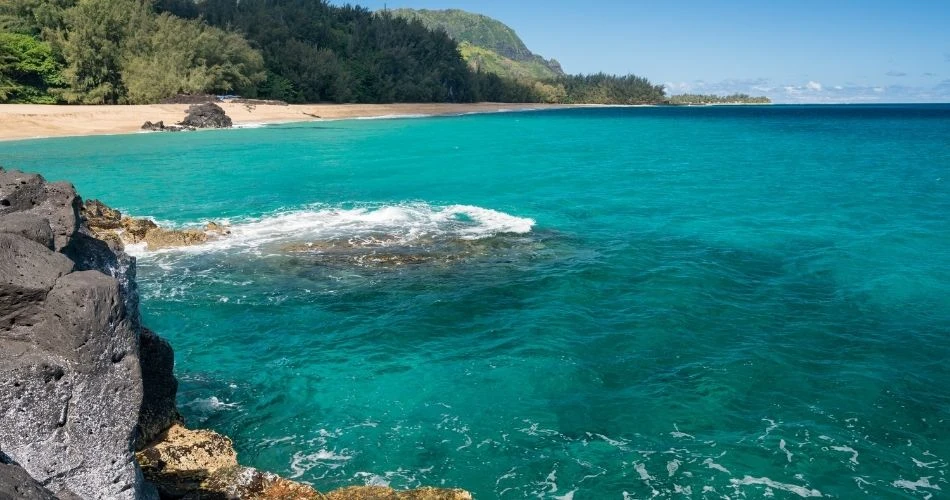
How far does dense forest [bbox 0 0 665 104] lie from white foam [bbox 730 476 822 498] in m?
73.2

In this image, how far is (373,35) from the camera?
135 metres

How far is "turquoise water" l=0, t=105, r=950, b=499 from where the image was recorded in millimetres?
10305

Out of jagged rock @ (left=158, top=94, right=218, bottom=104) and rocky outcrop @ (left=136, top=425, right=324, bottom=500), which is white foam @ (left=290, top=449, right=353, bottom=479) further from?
jagged rock @ (left=158, top=94, right=218, bottom=104)

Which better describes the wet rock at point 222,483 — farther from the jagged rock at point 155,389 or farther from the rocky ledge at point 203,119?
the rocky ledge at point 203,119

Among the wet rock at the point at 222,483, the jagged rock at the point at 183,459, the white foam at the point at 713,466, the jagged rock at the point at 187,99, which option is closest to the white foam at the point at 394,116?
the jagged rock at the point at 187,99

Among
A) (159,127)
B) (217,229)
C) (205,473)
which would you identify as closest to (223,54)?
(159,127)

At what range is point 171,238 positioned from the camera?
72.9 feet

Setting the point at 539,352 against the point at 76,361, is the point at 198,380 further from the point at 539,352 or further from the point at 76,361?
the point at 76,361

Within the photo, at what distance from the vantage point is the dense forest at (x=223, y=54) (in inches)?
2753

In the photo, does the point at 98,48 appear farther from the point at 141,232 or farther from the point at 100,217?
the point at 141,232

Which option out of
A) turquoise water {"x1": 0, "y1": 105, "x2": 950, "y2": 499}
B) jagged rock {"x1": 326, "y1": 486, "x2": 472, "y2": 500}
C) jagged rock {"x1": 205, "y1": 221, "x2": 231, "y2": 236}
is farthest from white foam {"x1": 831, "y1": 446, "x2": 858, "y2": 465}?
jagged rock {"x1": 205, "y1": 221, "x2": 231, "y2": 236}

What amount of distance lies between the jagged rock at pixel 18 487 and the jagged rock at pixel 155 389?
5.30 m

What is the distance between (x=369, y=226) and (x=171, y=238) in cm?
665

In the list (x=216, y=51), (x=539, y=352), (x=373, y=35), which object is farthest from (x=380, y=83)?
(x=539, y=352)
